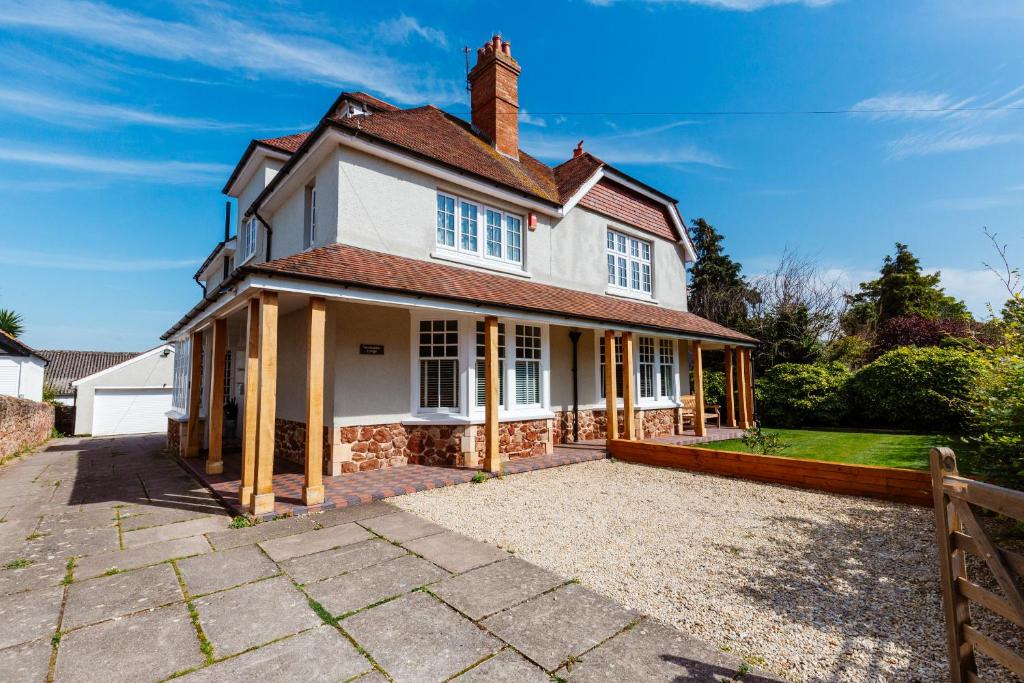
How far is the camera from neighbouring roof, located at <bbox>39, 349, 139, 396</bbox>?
32375 mm

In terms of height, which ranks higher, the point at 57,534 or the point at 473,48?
the point at 473,48

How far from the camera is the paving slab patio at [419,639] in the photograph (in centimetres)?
285

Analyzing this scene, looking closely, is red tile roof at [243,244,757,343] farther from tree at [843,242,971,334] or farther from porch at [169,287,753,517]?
tree at [843,242,971,334]

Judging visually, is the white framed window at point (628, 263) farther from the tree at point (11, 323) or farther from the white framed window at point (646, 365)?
the tree at point (11, 323)

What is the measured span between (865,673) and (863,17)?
10.7m

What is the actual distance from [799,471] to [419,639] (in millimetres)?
7321

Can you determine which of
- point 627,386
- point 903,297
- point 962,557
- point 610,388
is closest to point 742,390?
point 627,386

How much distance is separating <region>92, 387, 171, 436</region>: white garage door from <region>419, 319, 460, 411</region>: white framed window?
1858 centimetres

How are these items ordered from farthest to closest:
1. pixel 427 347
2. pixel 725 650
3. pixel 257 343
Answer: pixel 427 347, pixel 257 343, pixel 725 650

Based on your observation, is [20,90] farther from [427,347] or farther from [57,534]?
[427,347]

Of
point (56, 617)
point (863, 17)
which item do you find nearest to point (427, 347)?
point (56, 617)

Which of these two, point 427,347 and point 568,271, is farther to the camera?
point 568,271

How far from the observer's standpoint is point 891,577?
421 cm

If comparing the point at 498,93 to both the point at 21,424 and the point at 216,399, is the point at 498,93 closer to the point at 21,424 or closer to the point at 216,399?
the point at 216,399
